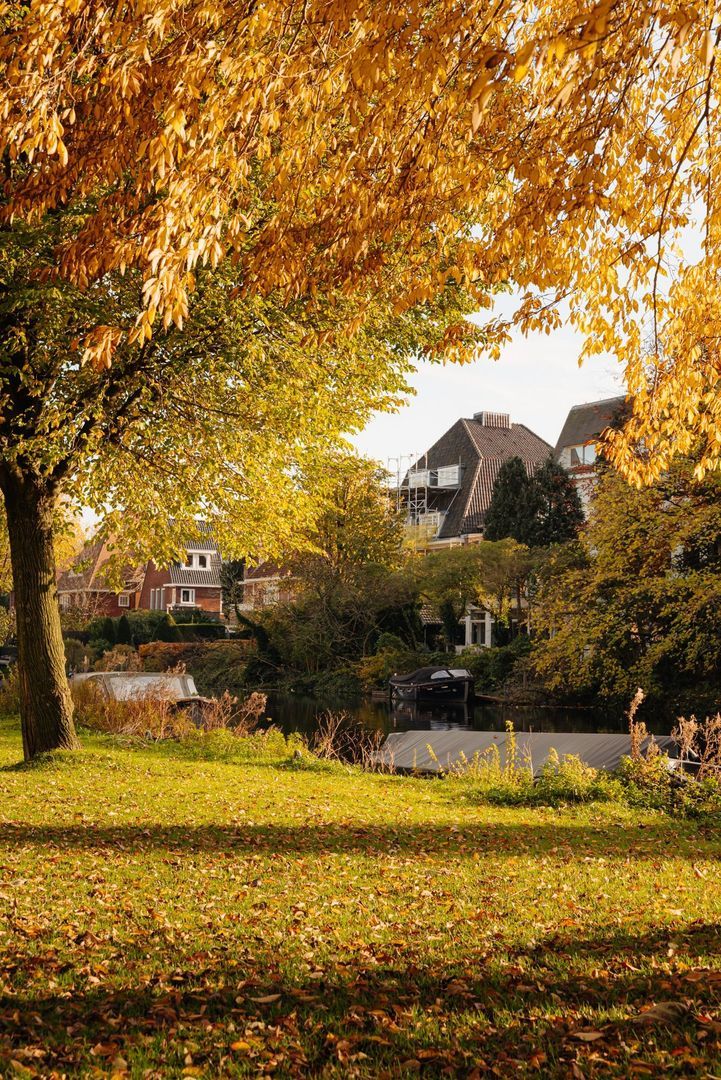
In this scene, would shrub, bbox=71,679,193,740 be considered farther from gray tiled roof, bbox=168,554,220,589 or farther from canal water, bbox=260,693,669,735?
gray tiled roof, bbox=168,554,220,589

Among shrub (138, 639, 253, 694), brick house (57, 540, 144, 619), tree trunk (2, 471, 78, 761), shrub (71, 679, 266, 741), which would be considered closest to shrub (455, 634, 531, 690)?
shrub (138, 639, 253, 694)

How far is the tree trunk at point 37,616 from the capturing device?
45.9 ft

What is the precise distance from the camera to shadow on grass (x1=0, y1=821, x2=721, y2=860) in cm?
901

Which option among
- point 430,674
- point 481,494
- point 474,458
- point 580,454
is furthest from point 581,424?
point 430,674

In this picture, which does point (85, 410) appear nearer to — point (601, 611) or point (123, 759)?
point (123, 759)

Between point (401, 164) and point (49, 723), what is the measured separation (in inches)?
414

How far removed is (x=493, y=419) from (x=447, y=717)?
35.4 metres

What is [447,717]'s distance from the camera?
120 ft

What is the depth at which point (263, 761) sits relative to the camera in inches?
677

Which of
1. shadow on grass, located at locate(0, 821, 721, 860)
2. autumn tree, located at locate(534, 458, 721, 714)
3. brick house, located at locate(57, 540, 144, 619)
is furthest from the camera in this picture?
brick house, located at locate(57, 540, 144, 619)

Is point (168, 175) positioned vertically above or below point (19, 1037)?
above

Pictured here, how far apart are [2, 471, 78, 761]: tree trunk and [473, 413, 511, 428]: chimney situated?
182ft

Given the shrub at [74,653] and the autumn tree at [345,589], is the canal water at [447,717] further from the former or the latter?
the shrub at [74,653]

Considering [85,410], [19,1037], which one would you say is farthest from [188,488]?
[19,1037]
